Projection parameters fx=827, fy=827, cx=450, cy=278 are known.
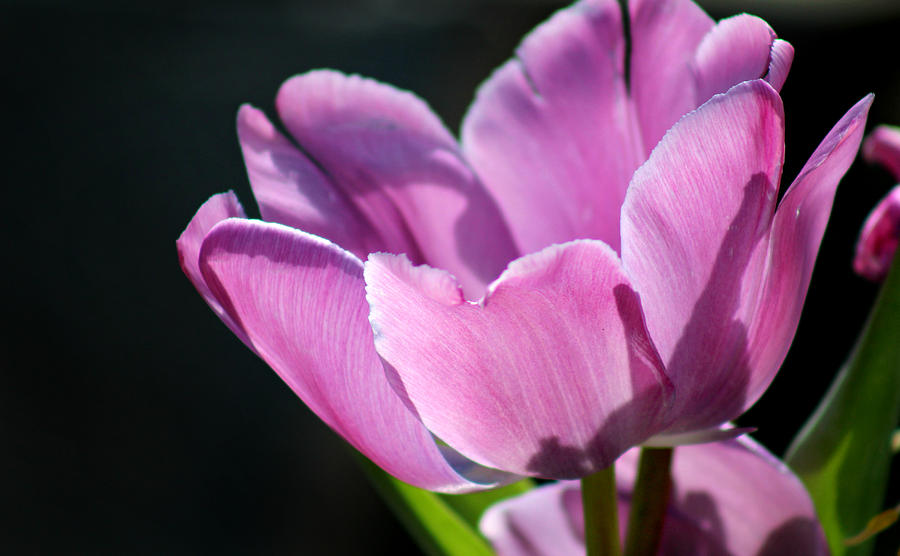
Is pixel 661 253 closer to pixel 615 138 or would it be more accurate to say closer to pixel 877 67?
pixel 615 138

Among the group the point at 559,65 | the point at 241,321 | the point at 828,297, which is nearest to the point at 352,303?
the point at 241,321

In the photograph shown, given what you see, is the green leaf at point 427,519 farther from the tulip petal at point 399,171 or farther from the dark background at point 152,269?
the dark background at point 152,269

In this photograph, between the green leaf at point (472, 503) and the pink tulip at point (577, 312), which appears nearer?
the pink tulip at point (577, 312)

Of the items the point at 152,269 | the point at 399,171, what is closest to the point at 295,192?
the point at 399,171

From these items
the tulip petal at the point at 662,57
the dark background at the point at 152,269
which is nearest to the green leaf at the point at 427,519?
the tulip petal at the point at 662,57

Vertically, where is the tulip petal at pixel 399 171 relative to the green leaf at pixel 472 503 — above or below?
above

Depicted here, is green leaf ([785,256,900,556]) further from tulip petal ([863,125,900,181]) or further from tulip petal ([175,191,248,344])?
tulip petal ([175,191,248,344])

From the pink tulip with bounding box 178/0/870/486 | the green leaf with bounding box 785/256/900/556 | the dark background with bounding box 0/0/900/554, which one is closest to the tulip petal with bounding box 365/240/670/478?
the pink tulip with bounding box 178/0/870/486
